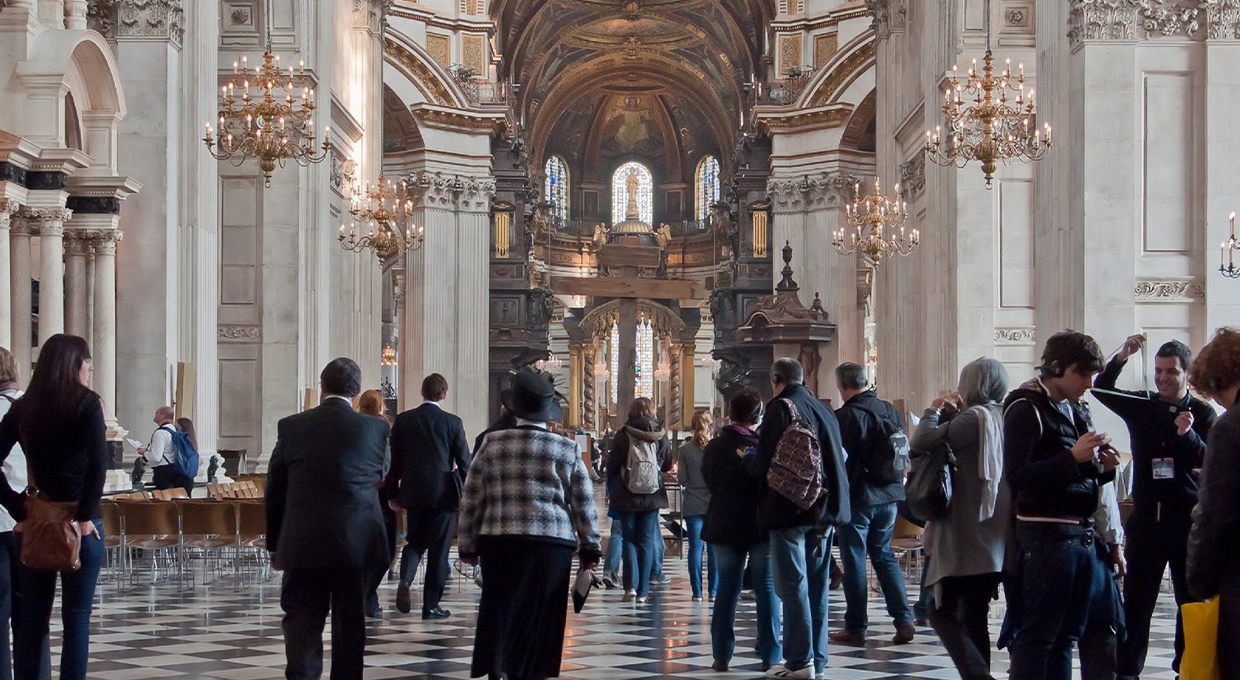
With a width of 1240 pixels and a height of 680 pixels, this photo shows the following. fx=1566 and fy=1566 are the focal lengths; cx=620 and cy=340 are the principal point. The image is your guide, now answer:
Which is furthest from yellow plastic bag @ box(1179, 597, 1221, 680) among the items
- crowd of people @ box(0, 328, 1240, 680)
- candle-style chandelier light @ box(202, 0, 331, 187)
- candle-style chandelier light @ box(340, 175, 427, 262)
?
candle-style chandelier light @ box(340, 175, 427, 262)

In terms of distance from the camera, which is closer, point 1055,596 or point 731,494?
point 1055,596

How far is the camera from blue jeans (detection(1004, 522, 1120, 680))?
602 centimetres

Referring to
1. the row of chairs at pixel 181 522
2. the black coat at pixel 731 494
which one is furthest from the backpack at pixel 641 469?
the black coat at pixel 731 494

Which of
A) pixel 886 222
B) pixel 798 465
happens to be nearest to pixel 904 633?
pixel 798 465

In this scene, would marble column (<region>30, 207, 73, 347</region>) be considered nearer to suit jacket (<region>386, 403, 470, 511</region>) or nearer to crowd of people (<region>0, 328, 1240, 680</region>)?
suit jacket (<region>386, 403, 470, 511</region>)

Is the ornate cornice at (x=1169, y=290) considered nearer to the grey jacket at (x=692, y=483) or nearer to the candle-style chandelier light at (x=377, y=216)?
the grey jacket at (x=692, y=483)

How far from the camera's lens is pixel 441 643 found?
959 centimetres

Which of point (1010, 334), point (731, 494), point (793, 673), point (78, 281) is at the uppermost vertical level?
point (78, 281)

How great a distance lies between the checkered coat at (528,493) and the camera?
6488 mm

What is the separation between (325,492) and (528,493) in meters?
0.86

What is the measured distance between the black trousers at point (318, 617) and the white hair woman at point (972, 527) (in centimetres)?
250

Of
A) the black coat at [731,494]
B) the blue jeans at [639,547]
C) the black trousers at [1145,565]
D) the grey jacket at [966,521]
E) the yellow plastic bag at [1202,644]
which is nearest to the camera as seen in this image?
the yellow plastic bag at [1202,644]

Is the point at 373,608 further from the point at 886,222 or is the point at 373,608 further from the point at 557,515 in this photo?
the point at 886,222

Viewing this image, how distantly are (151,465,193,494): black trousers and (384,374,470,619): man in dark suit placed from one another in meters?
3.78
